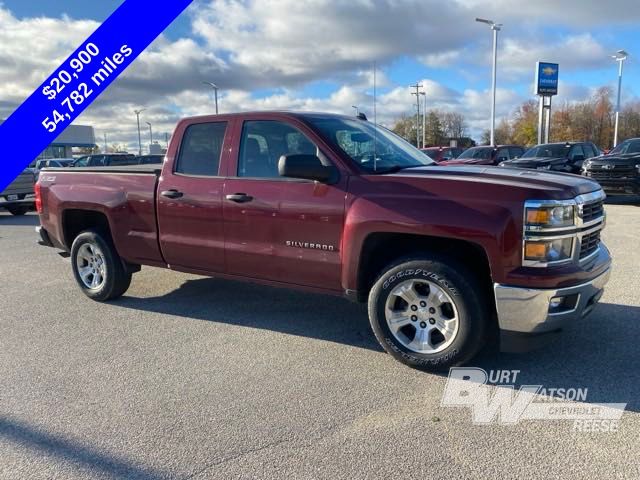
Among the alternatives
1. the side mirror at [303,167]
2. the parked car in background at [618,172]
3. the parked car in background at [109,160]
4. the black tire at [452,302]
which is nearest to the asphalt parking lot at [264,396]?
the black tire at [452,302]

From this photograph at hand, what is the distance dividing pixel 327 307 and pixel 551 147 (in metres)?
14.5

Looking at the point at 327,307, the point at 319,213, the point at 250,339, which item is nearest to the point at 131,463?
the point at 250,339

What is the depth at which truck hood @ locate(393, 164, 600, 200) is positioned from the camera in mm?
3428

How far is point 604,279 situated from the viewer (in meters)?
3.84

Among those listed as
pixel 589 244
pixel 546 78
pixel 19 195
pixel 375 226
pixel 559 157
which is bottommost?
pixel 19 195

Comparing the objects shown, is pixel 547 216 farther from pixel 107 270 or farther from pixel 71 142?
pixel 71 142

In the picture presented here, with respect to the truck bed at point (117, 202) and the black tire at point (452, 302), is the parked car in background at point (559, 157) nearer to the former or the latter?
the truck bed at point (117, 202)

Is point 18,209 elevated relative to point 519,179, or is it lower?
lower

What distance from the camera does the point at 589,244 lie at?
149 inches

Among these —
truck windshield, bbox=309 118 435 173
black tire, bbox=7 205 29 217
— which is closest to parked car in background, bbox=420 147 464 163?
black tire, bbox=7 205 29 217

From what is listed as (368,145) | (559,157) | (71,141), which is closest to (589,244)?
(368,145)

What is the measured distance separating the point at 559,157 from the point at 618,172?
3.09 metres

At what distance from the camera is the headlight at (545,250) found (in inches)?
133

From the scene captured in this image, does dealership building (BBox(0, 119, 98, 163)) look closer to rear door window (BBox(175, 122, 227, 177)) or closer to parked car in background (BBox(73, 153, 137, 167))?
parked car in background (BBox(73, 153, 137, 167))
